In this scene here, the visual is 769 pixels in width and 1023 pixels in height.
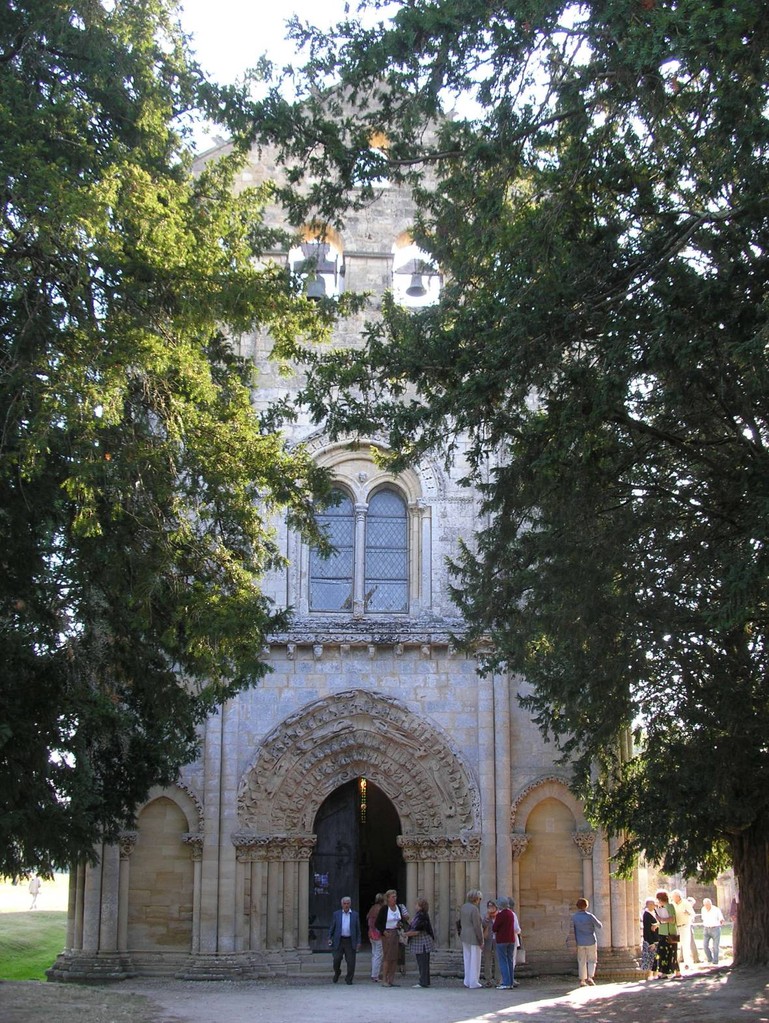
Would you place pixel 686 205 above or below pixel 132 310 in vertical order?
above

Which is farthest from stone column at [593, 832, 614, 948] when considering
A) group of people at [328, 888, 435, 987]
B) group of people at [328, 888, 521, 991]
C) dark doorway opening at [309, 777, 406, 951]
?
dark doorway opening at [309, 777, 406, 951]

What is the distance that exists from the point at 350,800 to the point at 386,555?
3964 millimetres

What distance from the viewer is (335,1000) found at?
16344mm

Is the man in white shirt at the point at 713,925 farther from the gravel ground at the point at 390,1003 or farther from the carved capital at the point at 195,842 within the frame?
the carved capital at the point at 195,842

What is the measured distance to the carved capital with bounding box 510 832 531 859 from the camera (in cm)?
2003

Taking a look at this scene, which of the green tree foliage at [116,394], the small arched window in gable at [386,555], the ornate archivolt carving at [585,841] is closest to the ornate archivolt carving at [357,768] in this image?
the ornate archivolt carving at [585,841]

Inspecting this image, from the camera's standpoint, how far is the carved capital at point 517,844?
789 inches

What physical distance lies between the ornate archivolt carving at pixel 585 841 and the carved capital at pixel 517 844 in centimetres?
80

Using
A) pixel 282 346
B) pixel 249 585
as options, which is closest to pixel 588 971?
pixel 249 585

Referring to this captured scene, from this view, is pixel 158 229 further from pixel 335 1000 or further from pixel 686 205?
pixel 335 1000

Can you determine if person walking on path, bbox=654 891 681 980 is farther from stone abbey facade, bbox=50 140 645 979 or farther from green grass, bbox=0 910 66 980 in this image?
green grass, bbox=0 910 66 980

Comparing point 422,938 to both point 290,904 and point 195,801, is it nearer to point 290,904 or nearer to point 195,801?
point 290,904

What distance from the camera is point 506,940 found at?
717 inches

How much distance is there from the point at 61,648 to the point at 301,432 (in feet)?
28.3
